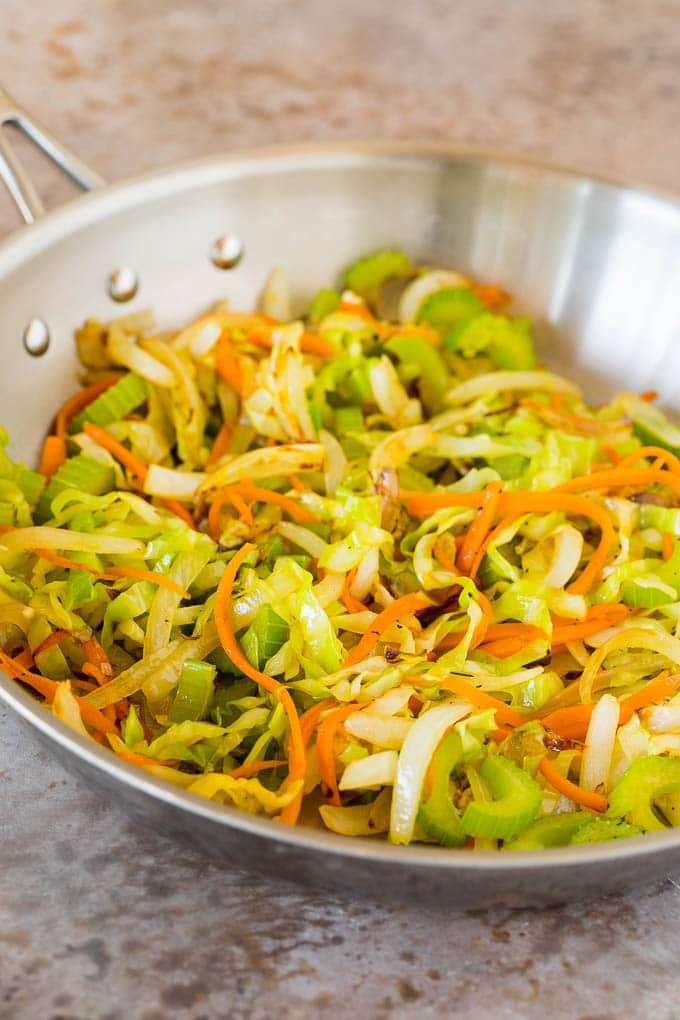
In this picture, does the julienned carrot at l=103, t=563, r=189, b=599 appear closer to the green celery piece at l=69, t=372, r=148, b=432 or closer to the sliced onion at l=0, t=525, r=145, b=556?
the sliced onion at l=0, t=525, r=145, b=556

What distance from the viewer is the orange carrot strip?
1756 mm

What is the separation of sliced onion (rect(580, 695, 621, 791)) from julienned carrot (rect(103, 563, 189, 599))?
0.53 metres

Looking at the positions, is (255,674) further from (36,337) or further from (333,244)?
(333,244)

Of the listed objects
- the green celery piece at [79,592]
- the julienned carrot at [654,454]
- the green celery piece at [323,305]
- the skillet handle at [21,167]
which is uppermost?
the skillet handle at [21,167]

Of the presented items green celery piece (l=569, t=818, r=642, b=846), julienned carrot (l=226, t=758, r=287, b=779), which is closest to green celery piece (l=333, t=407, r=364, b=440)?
julienned carrot (l=226, t=758, r=287, b=779)

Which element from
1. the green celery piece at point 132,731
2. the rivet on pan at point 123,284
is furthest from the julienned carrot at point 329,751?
the rivet on pan at point 123,284

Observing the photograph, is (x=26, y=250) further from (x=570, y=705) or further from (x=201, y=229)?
(x=570, y=705)

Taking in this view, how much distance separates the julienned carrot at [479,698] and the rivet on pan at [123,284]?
0.91m

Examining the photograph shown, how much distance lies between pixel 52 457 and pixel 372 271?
0.70 meters

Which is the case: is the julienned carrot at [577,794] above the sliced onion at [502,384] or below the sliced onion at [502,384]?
below

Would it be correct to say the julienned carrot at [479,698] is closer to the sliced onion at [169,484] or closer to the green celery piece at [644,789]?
the green celery piece at [644,789]

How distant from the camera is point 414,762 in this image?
1217 millimetres

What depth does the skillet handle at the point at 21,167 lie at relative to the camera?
171 centimetres

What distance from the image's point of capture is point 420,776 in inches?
47.3
